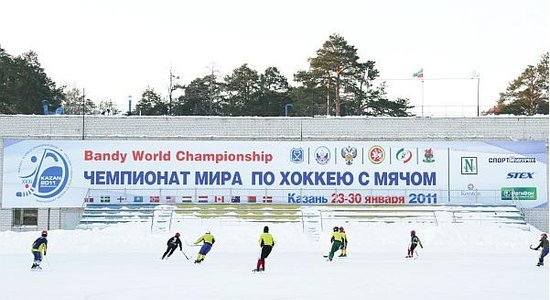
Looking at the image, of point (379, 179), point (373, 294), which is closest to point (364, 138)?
point (379, 179)

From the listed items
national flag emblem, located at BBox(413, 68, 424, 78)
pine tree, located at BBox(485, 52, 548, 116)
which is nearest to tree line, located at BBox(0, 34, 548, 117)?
pine tree, located at BBox(485, 52, 548, 116)

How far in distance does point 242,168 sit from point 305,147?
11.0ft

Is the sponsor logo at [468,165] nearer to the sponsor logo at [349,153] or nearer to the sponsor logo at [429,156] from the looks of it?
the sponsor logo at [429,156]

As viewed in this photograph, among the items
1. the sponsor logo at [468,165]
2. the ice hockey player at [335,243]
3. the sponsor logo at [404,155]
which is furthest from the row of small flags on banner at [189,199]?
the ice hockey player at [335,243]

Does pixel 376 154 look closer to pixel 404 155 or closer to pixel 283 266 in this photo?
pixel 404 155

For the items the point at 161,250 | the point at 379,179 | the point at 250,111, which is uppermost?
the point at 250,111

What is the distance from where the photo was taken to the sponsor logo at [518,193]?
39375 mm

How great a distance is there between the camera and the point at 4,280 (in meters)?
18.0

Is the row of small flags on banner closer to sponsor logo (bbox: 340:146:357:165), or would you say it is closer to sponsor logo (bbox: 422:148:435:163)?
sponsor logo (bbox: 340:146:357:165)

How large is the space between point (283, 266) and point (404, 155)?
1868 centimetres

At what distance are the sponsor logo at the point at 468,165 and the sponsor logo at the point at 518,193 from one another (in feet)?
5.62

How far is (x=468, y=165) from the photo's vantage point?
39.6 m

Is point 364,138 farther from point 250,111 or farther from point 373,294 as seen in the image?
point 250,111

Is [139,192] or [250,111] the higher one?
[250,111]
